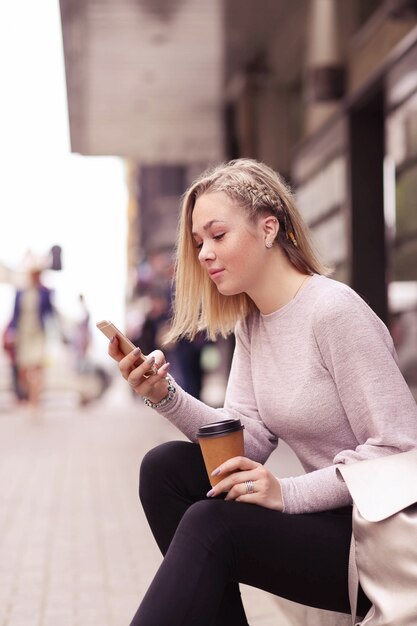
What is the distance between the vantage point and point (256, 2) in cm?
917

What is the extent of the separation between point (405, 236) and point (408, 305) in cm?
59

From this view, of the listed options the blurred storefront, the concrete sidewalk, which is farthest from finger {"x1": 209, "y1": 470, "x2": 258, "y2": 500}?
the blurred storefront

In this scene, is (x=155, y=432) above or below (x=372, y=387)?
below

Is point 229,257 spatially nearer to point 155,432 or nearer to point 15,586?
point 15,586

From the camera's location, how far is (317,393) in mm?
2422

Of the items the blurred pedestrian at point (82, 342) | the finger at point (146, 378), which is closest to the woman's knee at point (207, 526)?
the finger at point (146, 378)

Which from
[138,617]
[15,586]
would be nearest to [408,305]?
[15,586]

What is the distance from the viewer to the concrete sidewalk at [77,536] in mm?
3805

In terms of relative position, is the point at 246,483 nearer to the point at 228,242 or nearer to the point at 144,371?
the point at 144,371

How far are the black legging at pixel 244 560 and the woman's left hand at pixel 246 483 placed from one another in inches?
0.9

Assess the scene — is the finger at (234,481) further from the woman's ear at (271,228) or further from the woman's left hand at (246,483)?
the woman's ear at (271,228)

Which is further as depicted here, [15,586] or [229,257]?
[15,586]

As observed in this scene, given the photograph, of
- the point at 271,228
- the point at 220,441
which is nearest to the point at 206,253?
the point at 271,228

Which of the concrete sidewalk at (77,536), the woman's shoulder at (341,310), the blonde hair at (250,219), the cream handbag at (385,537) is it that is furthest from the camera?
the concrete sidewalk at (77,536)
